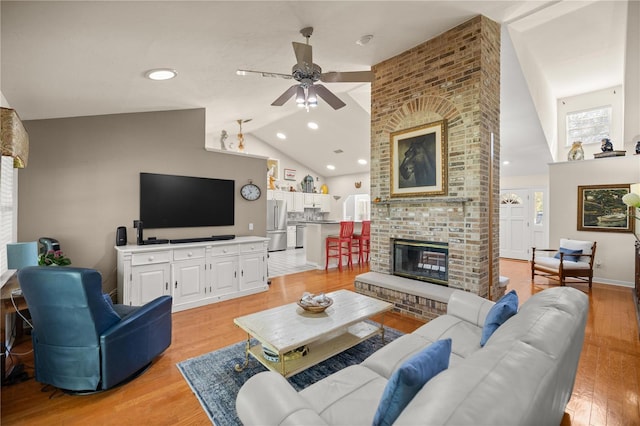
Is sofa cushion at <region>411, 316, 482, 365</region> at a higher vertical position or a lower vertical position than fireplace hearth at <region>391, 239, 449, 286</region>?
lower

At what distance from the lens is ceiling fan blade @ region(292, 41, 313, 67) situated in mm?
2546

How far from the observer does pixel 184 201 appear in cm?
437

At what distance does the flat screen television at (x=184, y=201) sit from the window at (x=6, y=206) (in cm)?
122

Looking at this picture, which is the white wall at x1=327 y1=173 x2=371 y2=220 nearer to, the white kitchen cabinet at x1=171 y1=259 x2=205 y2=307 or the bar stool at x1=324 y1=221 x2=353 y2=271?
the bar stool at x1=324 y1=221 x2=353 y2=271

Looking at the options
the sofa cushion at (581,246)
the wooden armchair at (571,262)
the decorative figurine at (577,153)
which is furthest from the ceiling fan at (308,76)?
the decorative figurine at (577,153)

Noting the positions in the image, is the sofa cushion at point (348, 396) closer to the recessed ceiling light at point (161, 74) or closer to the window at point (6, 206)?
the recessed ceiling light at point (161, 74)

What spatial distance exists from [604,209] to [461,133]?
3.86 metres

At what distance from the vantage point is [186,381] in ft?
7.42

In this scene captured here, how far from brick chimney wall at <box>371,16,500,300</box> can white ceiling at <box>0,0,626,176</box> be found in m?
0.27

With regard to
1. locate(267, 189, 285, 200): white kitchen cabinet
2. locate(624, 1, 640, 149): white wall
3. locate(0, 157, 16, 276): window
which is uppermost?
Answer: locate(624, 1, 640, 149): white wall

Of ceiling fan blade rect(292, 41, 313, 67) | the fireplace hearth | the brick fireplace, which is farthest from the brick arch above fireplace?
ceiling fan blade rect(292, 41, 313, 67)

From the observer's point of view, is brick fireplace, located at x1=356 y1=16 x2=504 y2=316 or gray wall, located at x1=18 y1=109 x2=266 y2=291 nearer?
brick fireplace, located at x1=356 y1=16 x2=504 y2=316

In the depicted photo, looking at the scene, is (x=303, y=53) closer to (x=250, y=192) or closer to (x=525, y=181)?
(x=250, y=192)

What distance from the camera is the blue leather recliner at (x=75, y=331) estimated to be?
1943 mm
